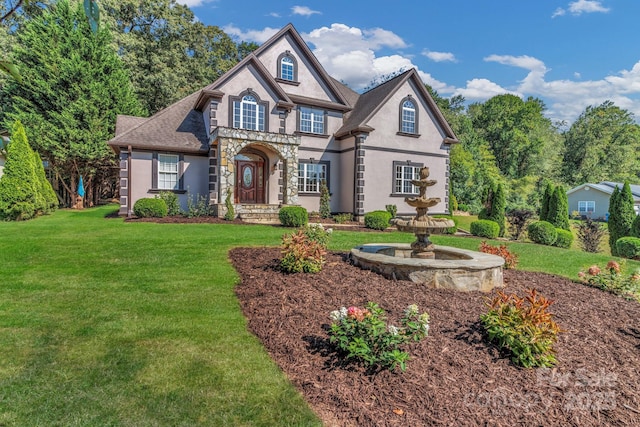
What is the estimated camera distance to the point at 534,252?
1163 centimetres

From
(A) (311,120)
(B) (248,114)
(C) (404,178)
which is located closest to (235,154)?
(B) (248,114)

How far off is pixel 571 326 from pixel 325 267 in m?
4.01

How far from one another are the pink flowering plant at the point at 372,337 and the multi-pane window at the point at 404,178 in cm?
1505

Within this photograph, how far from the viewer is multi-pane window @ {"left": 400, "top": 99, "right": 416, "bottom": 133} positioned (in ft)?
60.3

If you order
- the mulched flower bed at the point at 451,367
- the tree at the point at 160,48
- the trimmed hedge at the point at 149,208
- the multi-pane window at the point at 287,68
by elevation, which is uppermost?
the tree at the point at 160,48

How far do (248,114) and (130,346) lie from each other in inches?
548

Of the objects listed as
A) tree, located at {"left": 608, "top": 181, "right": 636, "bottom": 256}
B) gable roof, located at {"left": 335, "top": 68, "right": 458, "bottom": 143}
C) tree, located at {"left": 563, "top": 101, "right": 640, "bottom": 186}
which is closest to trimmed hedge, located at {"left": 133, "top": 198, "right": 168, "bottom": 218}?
gable roof, located at {"left": 335, "top": 68, "right": 458, "bottom": 143}

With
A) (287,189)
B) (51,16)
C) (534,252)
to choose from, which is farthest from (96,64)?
(534,252)

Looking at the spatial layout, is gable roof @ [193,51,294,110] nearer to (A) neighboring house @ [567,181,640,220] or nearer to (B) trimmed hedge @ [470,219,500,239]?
(B) trimmed hedge @ [470,219,500,239]

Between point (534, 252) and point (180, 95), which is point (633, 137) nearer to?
point (534, 252)

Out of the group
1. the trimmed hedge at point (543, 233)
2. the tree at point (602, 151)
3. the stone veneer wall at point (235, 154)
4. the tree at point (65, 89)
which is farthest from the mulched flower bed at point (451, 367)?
the tree at point (602, 151)

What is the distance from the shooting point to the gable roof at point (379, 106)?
17328mm

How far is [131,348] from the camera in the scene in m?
3.86

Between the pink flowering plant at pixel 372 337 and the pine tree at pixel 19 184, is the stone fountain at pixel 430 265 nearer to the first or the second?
the pink flowering plant at pixel 372 337
